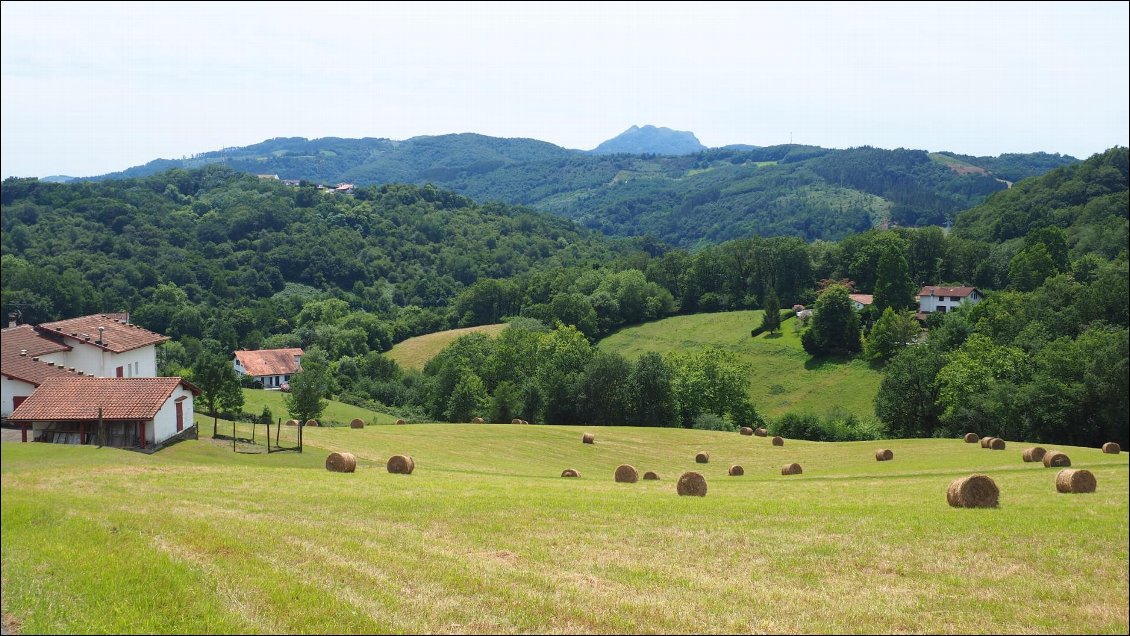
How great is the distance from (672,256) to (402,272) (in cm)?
5335

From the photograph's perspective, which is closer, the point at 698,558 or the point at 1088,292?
the point at 698,558

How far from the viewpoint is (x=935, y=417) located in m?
57.3

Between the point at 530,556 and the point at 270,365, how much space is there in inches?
2773

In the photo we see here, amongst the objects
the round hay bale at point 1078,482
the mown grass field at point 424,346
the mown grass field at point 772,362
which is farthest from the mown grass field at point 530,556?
the mown grass field at point 424,346

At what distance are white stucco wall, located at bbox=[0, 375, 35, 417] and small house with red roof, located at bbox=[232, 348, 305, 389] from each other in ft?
203

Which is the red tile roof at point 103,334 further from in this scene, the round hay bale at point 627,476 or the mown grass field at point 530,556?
the round hay bale at point 627,476

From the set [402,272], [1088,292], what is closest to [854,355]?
[1088,292]

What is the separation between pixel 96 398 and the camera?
18578 millimetres

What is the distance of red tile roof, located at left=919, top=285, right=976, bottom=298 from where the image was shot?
9475cm

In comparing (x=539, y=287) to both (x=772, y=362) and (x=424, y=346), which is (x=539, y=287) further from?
(x=772, y=362)

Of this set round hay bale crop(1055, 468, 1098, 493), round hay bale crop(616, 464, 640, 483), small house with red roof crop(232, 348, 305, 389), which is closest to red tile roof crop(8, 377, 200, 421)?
round hay bale crop(616, 464, 640, 483)

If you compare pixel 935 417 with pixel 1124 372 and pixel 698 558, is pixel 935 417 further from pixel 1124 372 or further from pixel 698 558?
pixel 698 558

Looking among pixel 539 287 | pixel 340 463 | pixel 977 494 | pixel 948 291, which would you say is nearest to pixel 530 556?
pixel 977 494

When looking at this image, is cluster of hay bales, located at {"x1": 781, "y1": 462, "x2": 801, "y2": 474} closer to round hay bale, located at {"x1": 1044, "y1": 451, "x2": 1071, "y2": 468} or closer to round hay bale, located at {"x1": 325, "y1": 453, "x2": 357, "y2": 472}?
round hay bale, located at {"x1": 1044, "y1": 451, "x2": 1071, "y2": 468}
